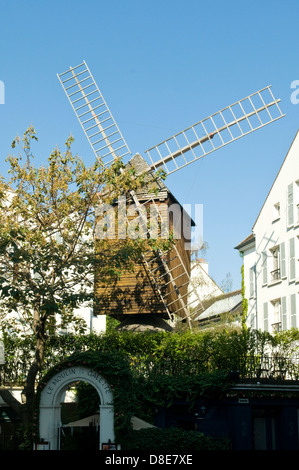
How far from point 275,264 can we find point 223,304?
53.4ft

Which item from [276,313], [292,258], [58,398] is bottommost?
[58,398]

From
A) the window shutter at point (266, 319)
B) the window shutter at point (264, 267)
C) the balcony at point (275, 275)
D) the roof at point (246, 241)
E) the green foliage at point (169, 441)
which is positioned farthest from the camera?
the roof at point (246, 241)

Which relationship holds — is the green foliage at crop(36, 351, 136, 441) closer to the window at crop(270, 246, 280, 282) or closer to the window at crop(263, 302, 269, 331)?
the window at crop(263, 302, 269, 331)

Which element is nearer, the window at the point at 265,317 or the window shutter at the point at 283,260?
the window shutter at the point at 283,260

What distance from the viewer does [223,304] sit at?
49156 mm

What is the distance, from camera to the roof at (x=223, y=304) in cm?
4712

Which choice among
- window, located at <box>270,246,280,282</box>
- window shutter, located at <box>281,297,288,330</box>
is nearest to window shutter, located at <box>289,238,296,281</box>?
window shutter, located at <box>281,297,288,330</box>

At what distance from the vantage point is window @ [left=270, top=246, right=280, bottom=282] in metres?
32.7

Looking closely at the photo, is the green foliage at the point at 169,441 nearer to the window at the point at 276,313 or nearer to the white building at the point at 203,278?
the window at the point at 276,313

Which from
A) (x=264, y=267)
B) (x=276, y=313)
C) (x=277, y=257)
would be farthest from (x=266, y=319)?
(x=277, y=257)

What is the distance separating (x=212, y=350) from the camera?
2638cm

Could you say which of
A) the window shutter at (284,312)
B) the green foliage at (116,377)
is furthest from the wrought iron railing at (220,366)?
the green foliage at (116,377)

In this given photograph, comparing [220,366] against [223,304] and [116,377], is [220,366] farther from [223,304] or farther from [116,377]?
[223,304]

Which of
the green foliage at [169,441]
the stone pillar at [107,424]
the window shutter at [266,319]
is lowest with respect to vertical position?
the green foliage at [169,441]
